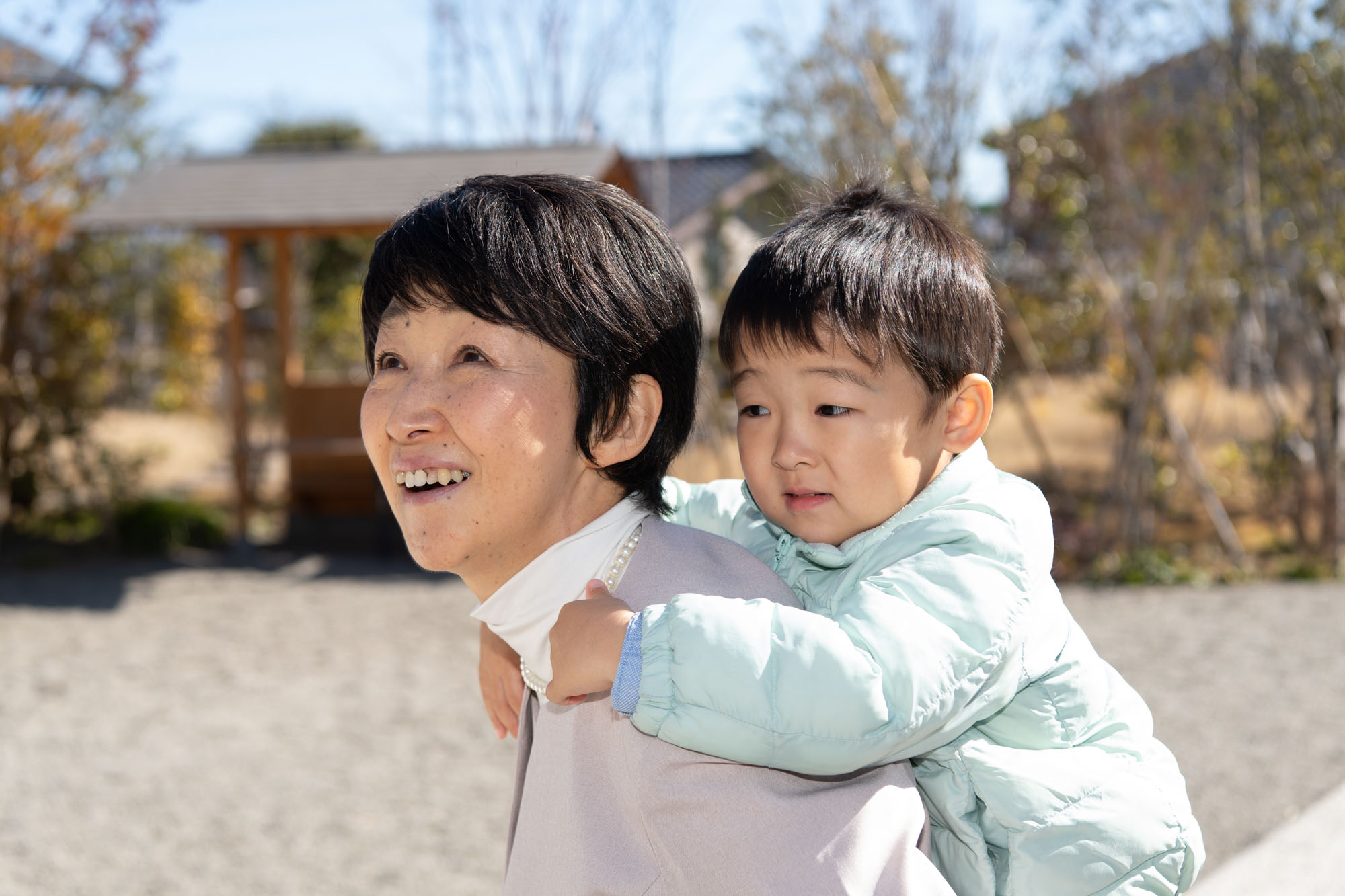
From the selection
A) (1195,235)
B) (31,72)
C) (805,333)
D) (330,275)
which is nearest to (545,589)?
(805,333)

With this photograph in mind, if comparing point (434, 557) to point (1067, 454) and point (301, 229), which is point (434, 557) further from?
point (1067, 454)

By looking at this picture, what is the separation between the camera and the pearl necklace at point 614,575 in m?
1.48

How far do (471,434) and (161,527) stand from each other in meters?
9.67

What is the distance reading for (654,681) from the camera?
126 cm

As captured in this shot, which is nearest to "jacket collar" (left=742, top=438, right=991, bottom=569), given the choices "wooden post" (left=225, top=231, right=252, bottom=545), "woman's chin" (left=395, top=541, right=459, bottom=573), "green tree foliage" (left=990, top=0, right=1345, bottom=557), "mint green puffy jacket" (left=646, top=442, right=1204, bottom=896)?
"mint green puffy jacket" (left=646, top=442, right=1204, bottom=896)

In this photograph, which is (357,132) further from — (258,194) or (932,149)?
(932,149)

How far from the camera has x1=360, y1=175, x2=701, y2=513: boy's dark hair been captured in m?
1.42

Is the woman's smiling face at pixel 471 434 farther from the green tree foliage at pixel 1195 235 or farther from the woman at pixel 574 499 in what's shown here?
the green tree foliage at pixel 1195 235

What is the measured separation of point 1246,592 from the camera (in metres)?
8.38

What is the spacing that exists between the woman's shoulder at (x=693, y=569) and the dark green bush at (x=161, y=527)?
963cm

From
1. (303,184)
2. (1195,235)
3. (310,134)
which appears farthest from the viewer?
(310,134)

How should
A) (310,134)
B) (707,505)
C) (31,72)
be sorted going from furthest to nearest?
1. (310,134)
2. (31,72)
3. (707,505)

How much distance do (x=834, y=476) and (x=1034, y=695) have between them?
40cm

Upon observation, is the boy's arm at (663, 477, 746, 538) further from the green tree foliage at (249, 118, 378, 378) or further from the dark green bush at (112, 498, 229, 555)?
the dark green bush at (112, 498, 229, 555)
